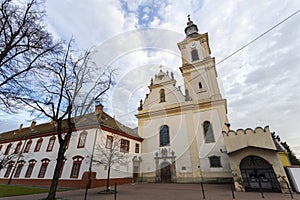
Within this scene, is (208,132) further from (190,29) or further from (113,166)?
(190,29)

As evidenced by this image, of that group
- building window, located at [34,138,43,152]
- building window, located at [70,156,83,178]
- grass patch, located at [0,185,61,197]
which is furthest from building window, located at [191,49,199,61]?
building window, located at [34,138,43,152]

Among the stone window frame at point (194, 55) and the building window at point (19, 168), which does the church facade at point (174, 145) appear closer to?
the stone window frame at point (194, 55)

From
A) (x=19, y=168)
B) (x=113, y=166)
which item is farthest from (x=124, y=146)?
(x=19, y=168)

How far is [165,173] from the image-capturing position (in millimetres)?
18922

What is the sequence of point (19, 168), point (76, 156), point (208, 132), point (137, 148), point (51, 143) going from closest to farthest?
point (76, 156), point (208, 132), point (51, 143), point (19, 168), point (137, 148)

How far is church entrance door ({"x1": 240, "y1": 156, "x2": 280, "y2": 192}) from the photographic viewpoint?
10.7 metres

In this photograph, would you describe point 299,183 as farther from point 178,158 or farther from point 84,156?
point 84,156

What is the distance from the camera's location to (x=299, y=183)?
33.7 feet

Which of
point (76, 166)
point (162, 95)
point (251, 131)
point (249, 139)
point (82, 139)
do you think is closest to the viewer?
point (249, 139)

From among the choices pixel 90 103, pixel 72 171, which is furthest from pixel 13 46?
pixel 72 171

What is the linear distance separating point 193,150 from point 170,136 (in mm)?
3429

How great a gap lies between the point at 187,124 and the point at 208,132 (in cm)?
268

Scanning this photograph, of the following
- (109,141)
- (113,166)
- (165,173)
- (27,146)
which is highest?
(27,146)

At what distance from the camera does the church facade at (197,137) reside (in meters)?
11.3
